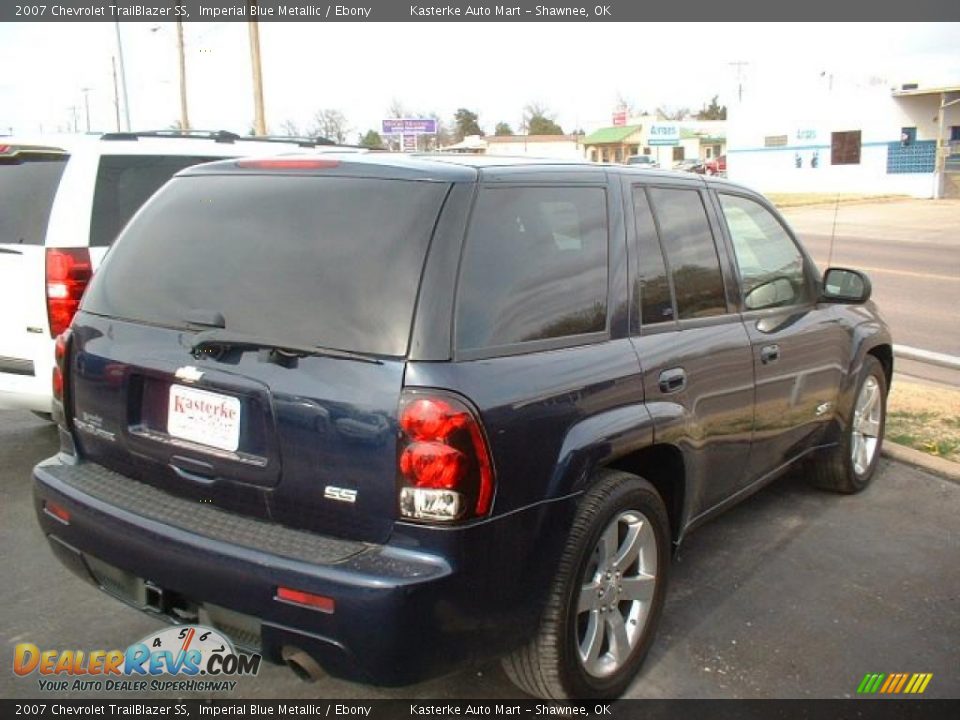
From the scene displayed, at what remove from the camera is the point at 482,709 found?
116 inches

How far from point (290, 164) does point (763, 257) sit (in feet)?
7.83

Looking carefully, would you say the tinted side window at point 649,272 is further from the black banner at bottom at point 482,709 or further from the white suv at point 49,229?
the white suv at point 49,229

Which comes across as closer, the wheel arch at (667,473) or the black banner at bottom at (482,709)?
the black banner at bottom at (482,709)

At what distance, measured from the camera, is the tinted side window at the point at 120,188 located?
5.02 meters

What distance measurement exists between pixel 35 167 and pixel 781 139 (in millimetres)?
48934

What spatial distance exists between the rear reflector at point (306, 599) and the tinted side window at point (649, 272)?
5.01 ft

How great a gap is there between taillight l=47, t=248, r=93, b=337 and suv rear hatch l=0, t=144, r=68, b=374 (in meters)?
0.07

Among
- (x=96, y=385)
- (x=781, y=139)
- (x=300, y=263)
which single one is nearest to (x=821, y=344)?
(x=300, y=263)

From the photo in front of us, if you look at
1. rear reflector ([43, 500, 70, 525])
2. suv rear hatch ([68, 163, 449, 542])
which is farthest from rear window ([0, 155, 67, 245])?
rear reflector ([43, 500, 70, 525])

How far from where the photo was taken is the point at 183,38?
100.0 feet

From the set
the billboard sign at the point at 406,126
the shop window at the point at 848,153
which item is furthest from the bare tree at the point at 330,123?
the shop window at the point at 848,153

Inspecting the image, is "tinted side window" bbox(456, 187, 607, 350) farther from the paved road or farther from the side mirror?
the paved road

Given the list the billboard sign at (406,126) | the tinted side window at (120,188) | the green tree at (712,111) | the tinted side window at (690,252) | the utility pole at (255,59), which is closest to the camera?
the tinted side window at (690,252)

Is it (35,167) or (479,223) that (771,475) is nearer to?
(479,223)
